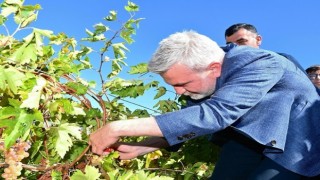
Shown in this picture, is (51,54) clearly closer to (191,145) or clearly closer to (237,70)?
(237,70)

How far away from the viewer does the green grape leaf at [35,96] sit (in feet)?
8.18

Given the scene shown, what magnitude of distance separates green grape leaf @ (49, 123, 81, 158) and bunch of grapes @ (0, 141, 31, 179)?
0.16 m

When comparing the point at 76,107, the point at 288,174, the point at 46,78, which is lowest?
the point at 288,174

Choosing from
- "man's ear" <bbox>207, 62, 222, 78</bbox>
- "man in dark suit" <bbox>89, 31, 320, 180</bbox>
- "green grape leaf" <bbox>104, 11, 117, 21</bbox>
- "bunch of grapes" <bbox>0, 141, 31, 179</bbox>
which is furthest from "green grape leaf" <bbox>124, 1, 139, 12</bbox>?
"bunch of grapes" <bbox>0, 141, 31, 179</bbox>

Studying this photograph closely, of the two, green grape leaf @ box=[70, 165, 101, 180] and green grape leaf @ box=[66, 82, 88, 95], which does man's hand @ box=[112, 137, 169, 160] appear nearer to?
green grape leaf @ box=[66, 82, 88, 95]

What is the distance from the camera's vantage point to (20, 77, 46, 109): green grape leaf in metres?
2.49

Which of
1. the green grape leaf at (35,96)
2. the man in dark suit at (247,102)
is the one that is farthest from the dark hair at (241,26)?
the green grape leaf at (35,96)

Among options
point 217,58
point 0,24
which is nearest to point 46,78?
point 0,24

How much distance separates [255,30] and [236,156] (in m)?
2.30

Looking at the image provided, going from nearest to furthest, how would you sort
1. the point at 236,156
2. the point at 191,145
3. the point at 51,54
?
the point at 51,54 → the point at 236,156 → the point at 191,145

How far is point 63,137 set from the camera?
2.71m

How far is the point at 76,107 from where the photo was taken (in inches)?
115

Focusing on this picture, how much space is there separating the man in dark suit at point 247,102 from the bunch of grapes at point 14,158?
15.1 inches

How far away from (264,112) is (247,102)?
7.1 inches
